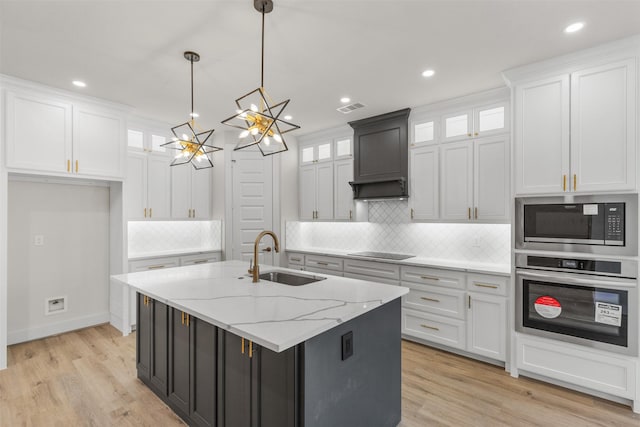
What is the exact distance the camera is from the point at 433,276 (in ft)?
11.2

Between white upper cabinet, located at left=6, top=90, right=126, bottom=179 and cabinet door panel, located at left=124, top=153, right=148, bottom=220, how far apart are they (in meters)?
0.28

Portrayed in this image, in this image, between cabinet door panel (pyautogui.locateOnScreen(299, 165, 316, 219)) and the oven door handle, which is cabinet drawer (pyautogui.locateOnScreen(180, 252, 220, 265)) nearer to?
cabinet door panel (pyautogui.locateOnScreen(299, 165, 316, 219))

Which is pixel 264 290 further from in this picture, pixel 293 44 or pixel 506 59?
pixel 506 59

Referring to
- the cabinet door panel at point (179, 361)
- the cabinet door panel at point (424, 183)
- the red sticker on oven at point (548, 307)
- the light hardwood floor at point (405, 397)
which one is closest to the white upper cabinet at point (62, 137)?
the light hardwood floor at point (405, 397)

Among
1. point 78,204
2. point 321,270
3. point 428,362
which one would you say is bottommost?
point 428,362

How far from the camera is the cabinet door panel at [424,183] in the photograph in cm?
375

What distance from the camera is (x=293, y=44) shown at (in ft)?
8.01

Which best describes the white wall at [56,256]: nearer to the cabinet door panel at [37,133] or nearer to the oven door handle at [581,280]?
the cabinet door panel at [37,133]

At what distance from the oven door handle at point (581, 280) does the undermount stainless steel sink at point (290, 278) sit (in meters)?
1.85

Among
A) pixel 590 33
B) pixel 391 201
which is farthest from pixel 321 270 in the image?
pixel 590 33

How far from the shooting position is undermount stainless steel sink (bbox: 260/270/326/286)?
102 inches

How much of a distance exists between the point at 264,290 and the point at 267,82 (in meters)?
2.09

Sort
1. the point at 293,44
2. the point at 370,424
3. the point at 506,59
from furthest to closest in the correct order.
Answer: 1. the point at 506,59
2. the point at 293,44
3. the point at 370,424

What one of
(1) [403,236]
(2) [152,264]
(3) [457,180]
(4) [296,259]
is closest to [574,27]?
(3) [457,180]
